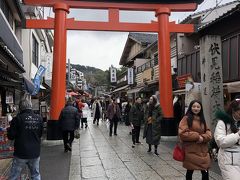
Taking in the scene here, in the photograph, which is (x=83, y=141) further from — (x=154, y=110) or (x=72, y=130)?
(x=154, y=110)

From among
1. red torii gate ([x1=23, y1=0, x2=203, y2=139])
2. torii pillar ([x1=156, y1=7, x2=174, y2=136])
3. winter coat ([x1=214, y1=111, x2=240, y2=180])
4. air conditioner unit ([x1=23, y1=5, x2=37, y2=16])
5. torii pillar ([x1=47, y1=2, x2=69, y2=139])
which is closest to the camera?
winter coat ([x1=214, y1=111, x2=240, y2=180])

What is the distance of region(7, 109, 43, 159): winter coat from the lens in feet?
18.4

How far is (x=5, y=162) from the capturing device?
8758 mm

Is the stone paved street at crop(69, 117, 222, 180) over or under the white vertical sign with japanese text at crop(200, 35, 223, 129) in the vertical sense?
under

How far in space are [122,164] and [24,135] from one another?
3947mm

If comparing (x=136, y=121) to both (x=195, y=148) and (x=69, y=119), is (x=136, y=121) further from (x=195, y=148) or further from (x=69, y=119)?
(x=195, y=148)

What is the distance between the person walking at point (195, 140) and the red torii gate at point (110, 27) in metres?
8.08

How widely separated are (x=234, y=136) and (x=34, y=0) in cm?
1102

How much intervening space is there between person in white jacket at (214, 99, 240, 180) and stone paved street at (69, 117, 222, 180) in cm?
296

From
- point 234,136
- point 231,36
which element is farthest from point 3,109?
point 234,136

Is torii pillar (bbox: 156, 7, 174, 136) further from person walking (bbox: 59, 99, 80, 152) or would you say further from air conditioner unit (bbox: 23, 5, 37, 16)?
air conditioner unit (bbox: 23, 5, 37, 16)

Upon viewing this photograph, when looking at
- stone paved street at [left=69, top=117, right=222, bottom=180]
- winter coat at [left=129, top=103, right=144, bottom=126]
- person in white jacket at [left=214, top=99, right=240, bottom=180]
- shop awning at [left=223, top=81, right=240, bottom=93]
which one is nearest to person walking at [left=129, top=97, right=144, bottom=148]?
winter coat at [left=129, top=103, right=144, bottom=126]

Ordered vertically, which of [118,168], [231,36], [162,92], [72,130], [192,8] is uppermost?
[192,8]

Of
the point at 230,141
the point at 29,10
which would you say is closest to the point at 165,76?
the point at 29,10
